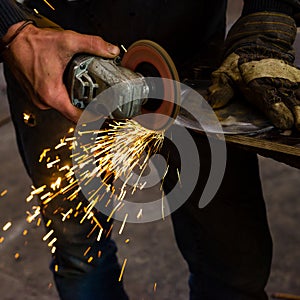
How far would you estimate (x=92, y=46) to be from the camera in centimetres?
123

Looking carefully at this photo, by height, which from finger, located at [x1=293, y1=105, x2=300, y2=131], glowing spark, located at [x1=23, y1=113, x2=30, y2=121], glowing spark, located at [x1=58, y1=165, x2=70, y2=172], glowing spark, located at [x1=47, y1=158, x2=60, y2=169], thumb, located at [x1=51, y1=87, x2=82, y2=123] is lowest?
glowing spark, located at [x1=58, y1=165, x2=70, y2=172]

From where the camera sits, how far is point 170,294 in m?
2.21

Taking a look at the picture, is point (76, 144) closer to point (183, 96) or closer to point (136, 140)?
point (136, 140)

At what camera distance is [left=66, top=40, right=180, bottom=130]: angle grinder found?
3.82 ft

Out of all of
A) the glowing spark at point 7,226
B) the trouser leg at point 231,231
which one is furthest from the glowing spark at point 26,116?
the glowing spark at point 7,226

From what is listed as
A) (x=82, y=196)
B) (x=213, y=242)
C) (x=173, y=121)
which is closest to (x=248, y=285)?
(x=213, y=242)

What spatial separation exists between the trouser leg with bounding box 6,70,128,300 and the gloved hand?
546mm

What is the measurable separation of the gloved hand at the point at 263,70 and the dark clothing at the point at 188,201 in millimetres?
228

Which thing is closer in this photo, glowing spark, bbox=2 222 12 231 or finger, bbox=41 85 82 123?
finger, bbox=41 85 82 123

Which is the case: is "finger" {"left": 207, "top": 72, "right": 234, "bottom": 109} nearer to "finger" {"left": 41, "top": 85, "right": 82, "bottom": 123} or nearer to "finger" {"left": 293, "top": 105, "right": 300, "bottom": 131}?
"finger" {"left": 293, "top": 105, "right": 300, "bottom": 131}

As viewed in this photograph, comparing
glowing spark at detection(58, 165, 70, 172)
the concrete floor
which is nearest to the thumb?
glowing spark at detection(58, 165, 70, 172)

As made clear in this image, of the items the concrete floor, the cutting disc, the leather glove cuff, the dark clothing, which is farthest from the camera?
the concrete floor

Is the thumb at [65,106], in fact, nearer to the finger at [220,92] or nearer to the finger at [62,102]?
the finger at [62,102]

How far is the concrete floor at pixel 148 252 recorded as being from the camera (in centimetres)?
224
